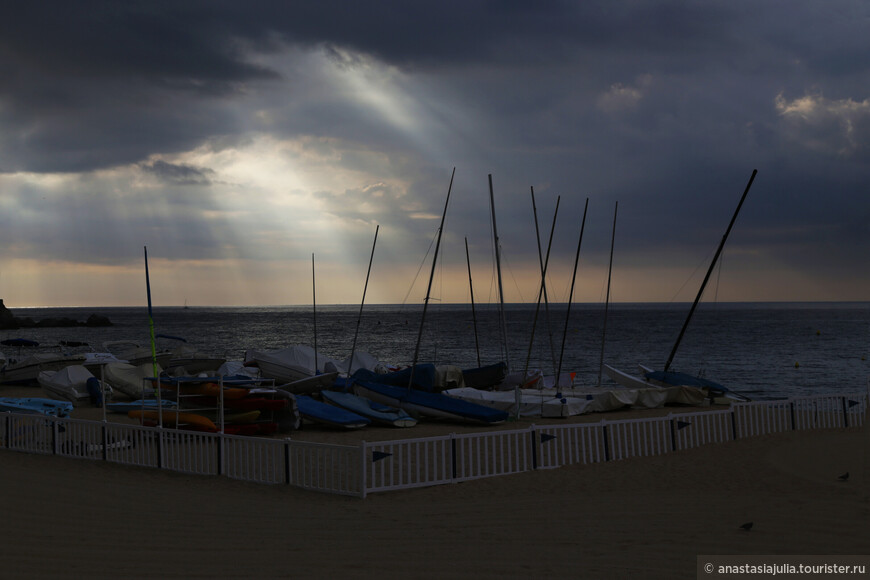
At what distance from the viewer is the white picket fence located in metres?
12.1

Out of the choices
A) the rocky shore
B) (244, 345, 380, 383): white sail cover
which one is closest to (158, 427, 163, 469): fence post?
(244, 345, 380, 383): white sail cover

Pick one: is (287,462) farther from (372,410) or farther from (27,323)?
(27,323)

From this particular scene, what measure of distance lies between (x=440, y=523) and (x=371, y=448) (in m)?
3.52

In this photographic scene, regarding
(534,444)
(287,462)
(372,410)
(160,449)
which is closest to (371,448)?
(287,462)

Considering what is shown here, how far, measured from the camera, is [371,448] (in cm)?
1277

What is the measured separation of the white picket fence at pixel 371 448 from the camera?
12086 mm

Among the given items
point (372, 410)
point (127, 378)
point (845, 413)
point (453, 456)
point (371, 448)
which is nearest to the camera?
point (453, 456)

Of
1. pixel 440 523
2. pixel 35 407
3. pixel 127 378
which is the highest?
pixel 127 378

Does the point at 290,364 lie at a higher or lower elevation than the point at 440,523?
higher

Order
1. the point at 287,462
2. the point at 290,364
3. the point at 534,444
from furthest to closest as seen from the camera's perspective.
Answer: the point at 290,364 → the point at 534,444 → the point at 287,462

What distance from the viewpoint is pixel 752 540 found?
27.5 ft

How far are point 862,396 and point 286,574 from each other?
19.8 m

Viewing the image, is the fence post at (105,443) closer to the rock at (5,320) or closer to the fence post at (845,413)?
the fence post at (845,413)

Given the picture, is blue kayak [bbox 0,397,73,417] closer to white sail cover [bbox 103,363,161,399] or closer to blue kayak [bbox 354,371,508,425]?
white sail cover [bbox 103,363,161,399]
